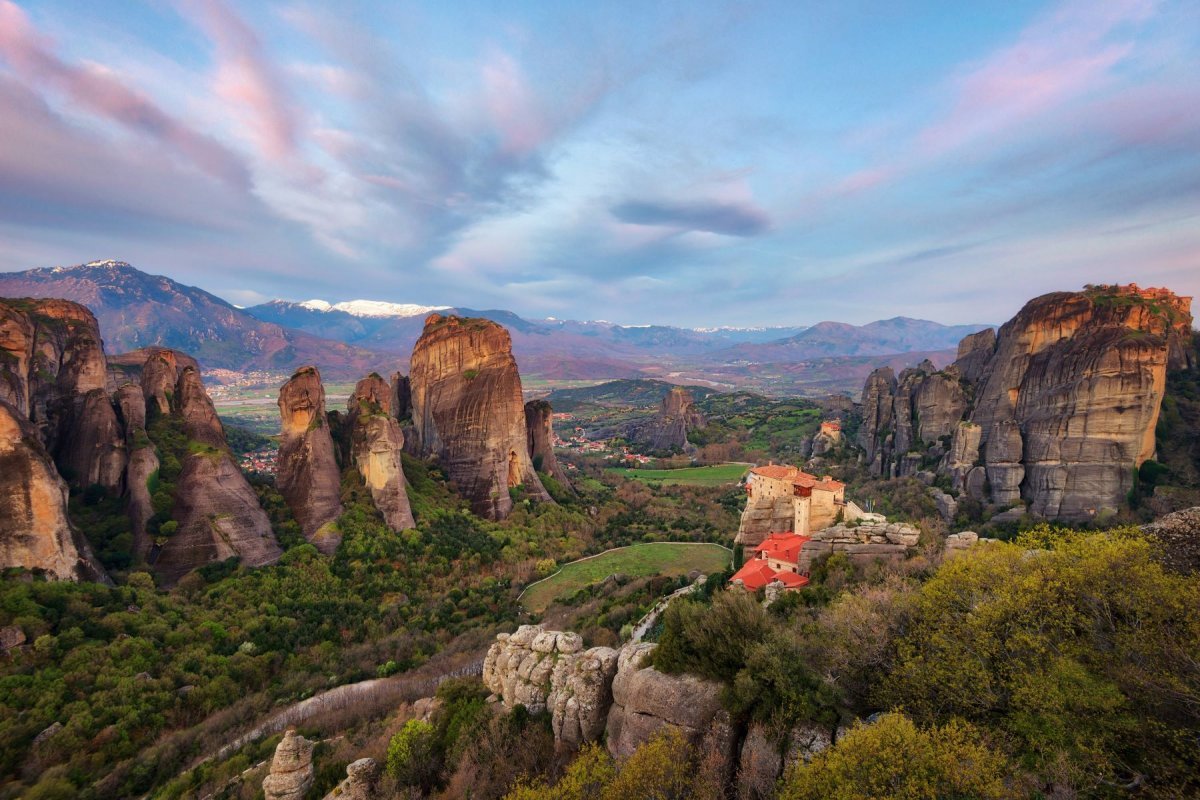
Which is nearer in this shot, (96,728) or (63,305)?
(96,728)

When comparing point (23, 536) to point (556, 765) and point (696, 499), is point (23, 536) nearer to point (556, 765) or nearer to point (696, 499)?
point (556, 765)

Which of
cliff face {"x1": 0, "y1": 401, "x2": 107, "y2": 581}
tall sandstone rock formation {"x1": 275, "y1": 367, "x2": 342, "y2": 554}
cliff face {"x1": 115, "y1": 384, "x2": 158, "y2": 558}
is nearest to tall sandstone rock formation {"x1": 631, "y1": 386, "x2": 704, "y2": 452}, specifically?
tall sandstone rock formation {"x1": 275, "y1": 367, "x2": 342, "y2": 554}

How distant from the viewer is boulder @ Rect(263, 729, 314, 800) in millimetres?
17844

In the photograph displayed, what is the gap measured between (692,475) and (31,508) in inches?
3321

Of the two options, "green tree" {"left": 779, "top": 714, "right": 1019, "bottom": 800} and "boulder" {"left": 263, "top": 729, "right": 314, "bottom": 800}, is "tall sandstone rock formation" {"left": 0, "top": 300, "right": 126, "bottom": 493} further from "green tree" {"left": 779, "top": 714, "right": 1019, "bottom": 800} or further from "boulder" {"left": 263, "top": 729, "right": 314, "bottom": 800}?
"green tree" {"left": 779, "top": 714, "right": 1019, "bottom": 800}

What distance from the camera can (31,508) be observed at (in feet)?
81.8

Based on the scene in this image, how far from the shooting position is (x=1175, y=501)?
40625mm

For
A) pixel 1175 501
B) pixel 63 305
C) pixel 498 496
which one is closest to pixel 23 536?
pixel 63 305

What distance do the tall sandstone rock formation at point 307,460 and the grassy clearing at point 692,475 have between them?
5762 cm

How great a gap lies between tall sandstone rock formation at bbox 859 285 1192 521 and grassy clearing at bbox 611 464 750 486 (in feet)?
90.0

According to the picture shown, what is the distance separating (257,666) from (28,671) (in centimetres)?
A: 887

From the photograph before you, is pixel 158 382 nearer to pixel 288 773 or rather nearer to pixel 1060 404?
pixel 288 773

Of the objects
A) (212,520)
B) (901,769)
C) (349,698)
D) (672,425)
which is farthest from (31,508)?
(672,425)

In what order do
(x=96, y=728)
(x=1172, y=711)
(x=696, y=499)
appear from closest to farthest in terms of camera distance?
1. (x=1172, y=711)
2. (x=96, y=728)
3. (x=696, y=499)
